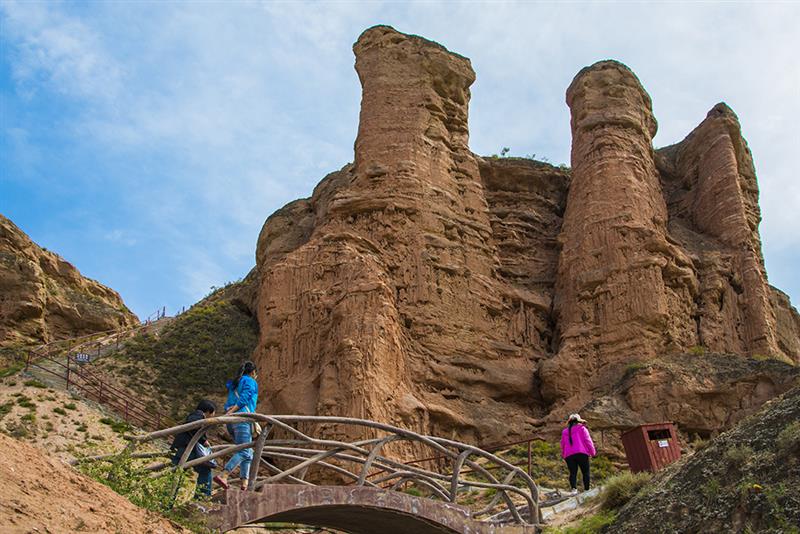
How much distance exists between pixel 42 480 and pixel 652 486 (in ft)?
37.8

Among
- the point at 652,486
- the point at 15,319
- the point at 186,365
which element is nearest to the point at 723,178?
the point at 186,365

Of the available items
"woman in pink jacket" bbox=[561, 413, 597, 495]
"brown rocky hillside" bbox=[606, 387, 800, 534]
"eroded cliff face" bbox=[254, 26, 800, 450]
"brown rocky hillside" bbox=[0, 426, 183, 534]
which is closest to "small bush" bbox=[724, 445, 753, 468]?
"brown rocky hillside" bbox=[606, 387, 800, 534]

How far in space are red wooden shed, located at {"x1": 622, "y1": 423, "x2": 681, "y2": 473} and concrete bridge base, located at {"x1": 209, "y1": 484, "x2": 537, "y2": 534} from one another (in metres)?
3.92

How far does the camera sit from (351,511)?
1873cm

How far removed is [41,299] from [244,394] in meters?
28.1

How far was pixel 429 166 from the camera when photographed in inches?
1563

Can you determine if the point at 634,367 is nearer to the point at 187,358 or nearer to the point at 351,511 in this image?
the point at 187,358

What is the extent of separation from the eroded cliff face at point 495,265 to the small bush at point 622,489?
411 inches

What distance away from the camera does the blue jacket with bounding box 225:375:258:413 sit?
59.2 ft

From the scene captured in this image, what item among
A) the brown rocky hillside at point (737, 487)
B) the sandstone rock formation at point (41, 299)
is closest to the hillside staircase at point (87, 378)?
the sandstone rock formation at point (41, 299)

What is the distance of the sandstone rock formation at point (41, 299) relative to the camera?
42438 millimetres

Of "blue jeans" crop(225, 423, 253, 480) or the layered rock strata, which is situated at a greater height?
the layered rock strata

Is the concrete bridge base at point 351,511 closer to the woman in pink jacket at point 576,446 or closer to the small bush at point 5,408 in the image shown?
the woman in pink jacket at point 576,446

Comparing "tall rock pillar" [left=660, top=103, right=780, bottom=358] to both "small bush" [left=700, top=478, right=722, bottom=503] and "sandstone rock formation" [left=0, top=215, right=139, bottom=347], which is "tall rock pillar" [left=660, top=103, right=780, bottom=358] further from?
"sandstone rock formation" [left=0, top=215, right=139, bottom=347]
